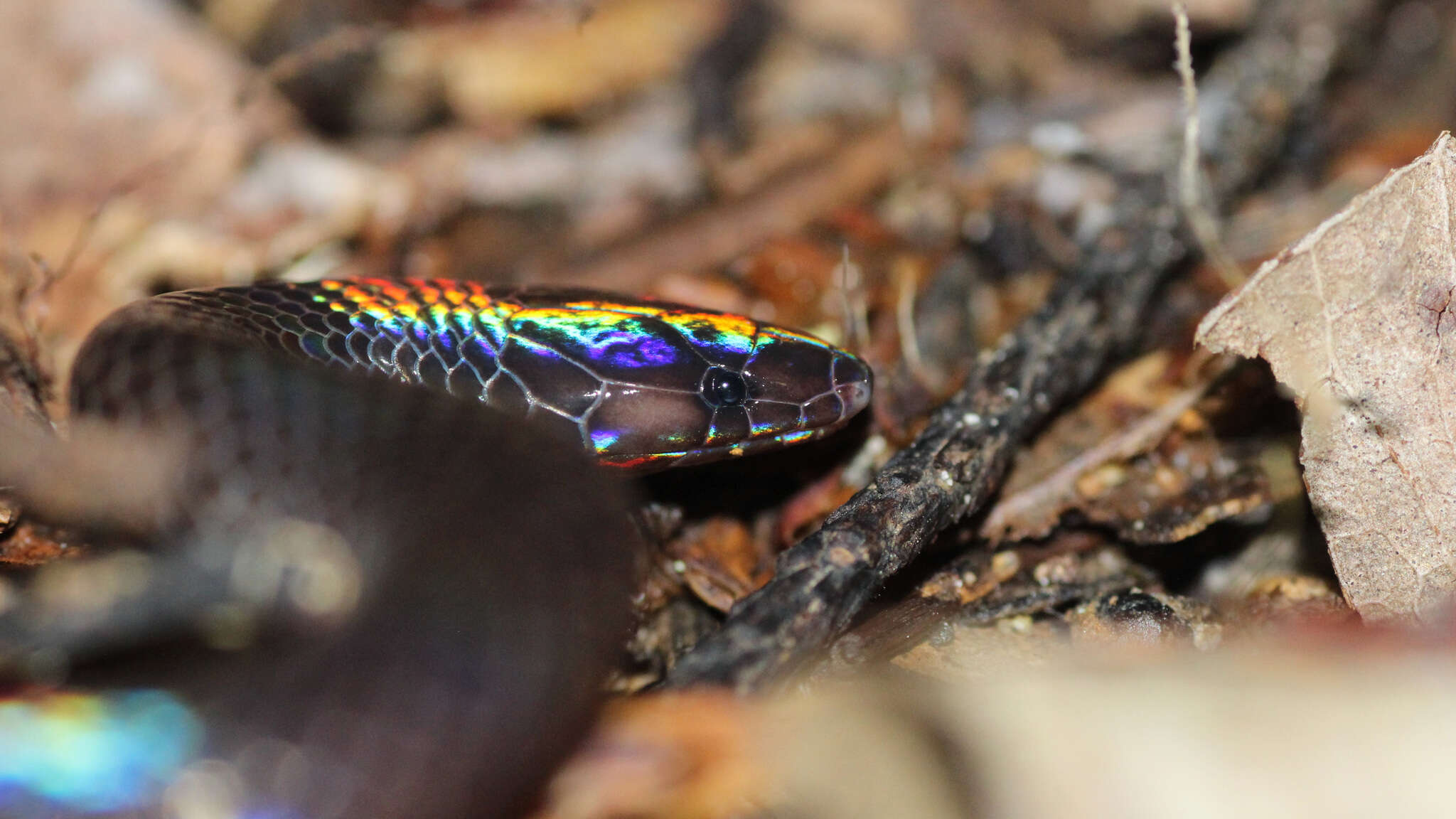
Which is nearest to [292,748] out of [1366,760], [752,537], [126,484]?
[126,484]

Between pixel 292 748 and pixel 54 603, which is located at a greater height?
pixel 54 603

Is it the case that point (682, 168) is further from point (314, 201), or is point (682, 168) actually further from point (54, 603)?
point (54, 603)

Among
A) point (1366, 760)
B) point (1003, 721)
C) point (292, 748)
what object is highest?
point (292, 748)

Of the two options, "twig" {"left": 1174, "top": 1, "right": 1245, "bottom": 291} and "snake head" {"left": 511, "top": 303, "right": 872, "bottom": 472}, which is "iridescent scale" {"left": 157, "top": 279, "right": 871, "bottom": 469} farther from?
"twig" {"left": 1174, "top": 1, "right": 1245, "bottom": 291}

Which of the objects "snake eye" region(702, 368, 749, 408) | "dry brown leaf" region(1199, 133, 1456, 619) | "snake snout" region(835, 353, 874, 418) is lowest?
"dry brown leaf" region(1199, 133, 1456, 619)

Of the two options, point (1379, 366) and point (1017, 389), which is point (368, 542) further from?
point (1379, 366)

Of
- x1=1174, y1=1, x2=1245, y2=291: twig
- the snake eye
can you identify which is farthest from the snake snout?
x1=1174, y1=1, x2=1245, y2=291: twig

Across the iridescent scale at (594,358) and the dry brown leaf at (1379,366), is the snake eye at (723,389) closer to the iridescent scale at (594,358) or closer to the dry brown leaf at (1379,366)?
the iridescent scale at (594,358)
